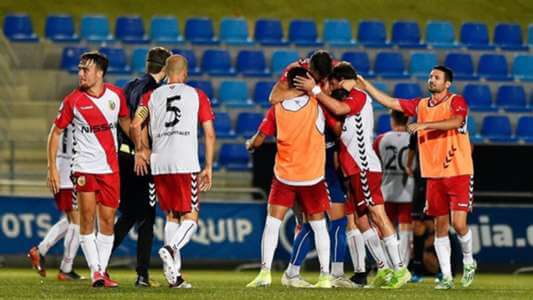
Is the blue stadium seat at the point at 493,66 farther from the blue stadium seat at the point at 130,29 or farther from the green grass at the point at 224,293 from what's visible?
the green grass at the point at 224,293

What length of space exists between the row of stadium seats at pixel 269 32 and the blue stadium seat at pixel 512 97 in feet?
6.08

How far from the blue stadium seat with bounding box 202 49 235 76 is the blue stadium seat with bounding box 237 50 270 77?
1.01 ft

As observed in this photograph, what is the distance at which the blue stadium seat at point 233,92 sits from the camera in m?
25.9

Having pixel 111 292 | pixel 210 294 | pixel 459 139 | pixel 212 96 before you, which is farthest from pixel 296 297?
pixel 212 96

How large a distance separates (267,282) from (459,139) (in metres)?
2.64

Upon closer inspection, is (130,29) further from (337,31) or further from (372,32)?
(372,32)

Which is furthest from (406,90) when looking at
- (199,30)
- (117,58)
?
A: (117,58)

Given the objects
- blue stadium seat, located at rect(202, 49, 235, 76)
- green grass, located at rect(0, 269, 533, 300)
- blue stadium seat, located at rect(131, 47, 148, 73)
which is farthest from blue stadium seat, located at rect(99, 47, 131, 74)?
green grass, located at rect(0, 269, 533, 300)

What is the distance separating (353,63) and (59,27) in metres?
6.08

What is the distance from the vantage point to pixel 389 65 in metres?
27.4

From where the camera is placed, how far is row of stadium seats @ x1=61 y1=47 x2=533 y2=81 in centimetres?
2616

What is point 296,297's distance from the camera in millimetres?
11242

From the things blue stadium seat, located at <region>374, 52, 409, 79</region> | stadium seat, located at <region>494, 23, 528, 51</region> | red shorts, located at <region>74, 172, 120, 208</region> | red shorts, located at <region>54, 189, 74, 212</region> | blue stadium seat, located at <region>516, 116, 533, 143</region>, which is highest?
stadium seat, located at <region>494, 23, 528, 51</region>

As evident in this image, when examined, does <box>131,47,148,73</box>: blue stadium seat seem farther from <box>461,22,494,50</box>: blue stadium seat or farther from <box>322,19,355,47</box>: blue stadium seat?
<box>461,22,494,50</box>: blue stadium seat
